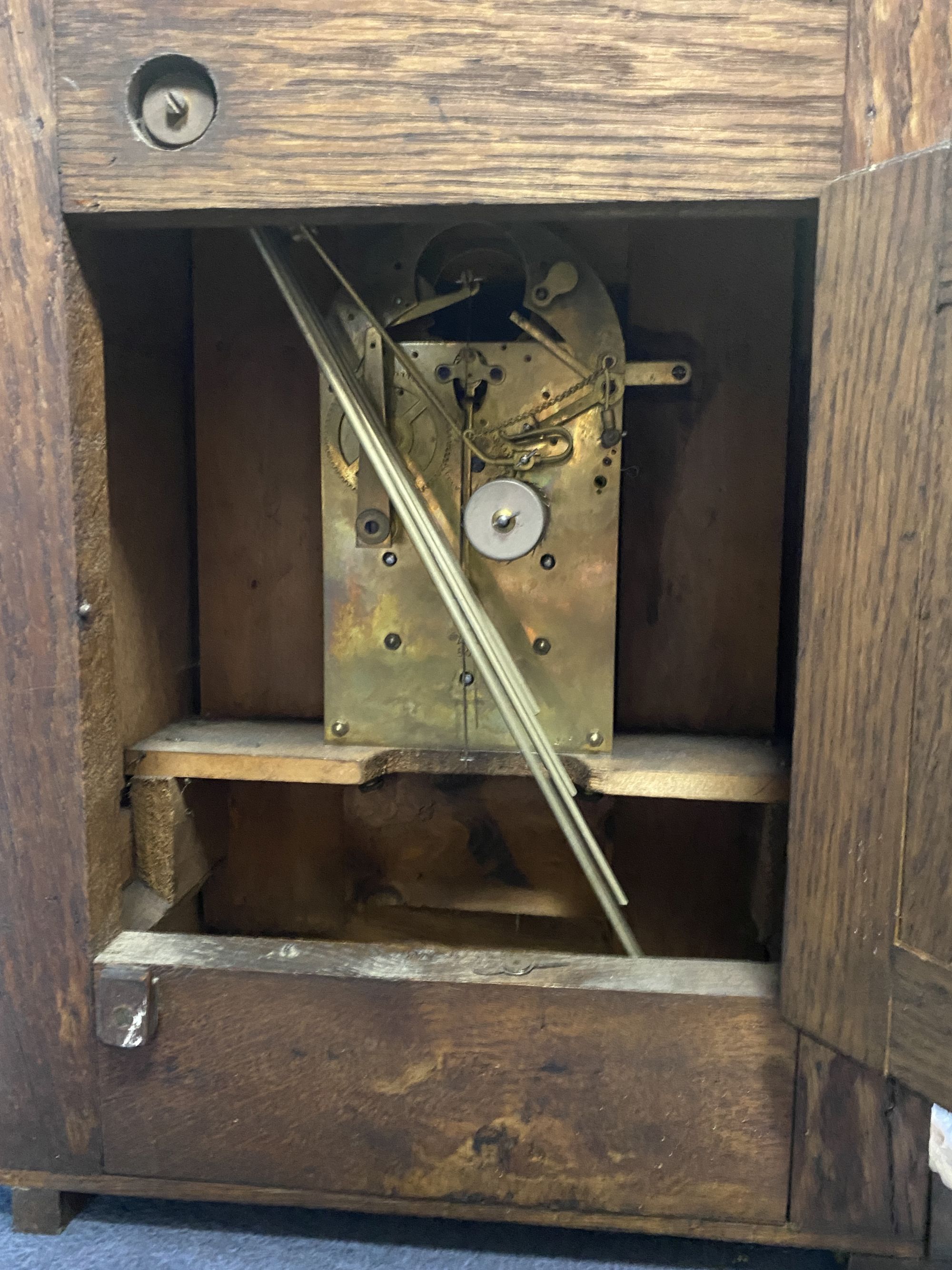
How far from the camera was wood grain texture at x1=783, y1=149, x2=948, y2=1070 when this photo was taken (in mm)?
633

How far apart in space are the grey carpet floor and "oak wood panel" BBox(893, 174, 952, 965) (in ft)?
1.30

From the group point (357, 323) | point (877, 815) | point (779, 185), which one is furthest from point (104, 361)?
point (877, 815)

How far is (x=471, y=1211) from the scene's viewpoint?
802 millimetres

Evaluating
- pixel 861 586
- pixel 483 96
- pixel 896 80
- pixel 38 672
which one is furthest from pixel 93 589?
pixel 896 80

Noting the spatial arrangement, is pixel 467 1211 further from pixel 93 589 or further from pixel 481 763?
pixel 93 589

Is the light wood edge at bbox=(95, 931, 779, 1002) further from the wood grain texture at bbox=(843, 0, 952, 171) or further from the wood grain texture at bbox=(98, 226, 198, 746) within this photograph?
the wood grain texture at bbox=(843, 0, 952, 171)

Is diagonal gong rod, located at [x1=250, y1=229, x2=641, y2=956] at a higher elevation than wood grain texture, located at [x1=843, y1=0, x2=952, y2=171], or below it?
below

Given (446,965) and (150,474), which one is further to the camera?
(150,474)

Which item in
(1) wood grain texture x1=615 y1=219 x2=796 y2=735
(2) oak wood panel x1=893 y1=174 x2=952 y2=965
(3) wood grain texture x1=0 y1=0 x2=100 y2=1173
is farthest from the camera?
(1) wood grain texture x1=615 y1=219 x2=796 y2=735

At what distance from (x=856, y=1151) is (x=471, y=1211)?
0.34m

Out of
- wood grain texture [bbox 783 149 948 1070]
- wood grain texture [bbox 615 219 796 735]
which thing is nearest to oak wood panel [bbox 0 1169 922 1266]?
wood grain texture [bbox 783 149 948 1070]

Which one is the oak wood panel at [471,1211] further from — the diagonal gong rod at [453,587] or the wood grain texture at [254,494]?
the wood grain texture at [254,494]

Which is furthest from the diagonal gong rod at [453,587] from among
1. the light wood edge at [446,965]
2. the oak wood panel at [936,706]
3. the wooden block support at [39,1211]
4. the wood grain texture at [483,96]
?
the wooden block support at [39,1211]

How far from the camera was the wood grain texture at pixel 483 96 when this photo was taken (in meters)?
0.66
